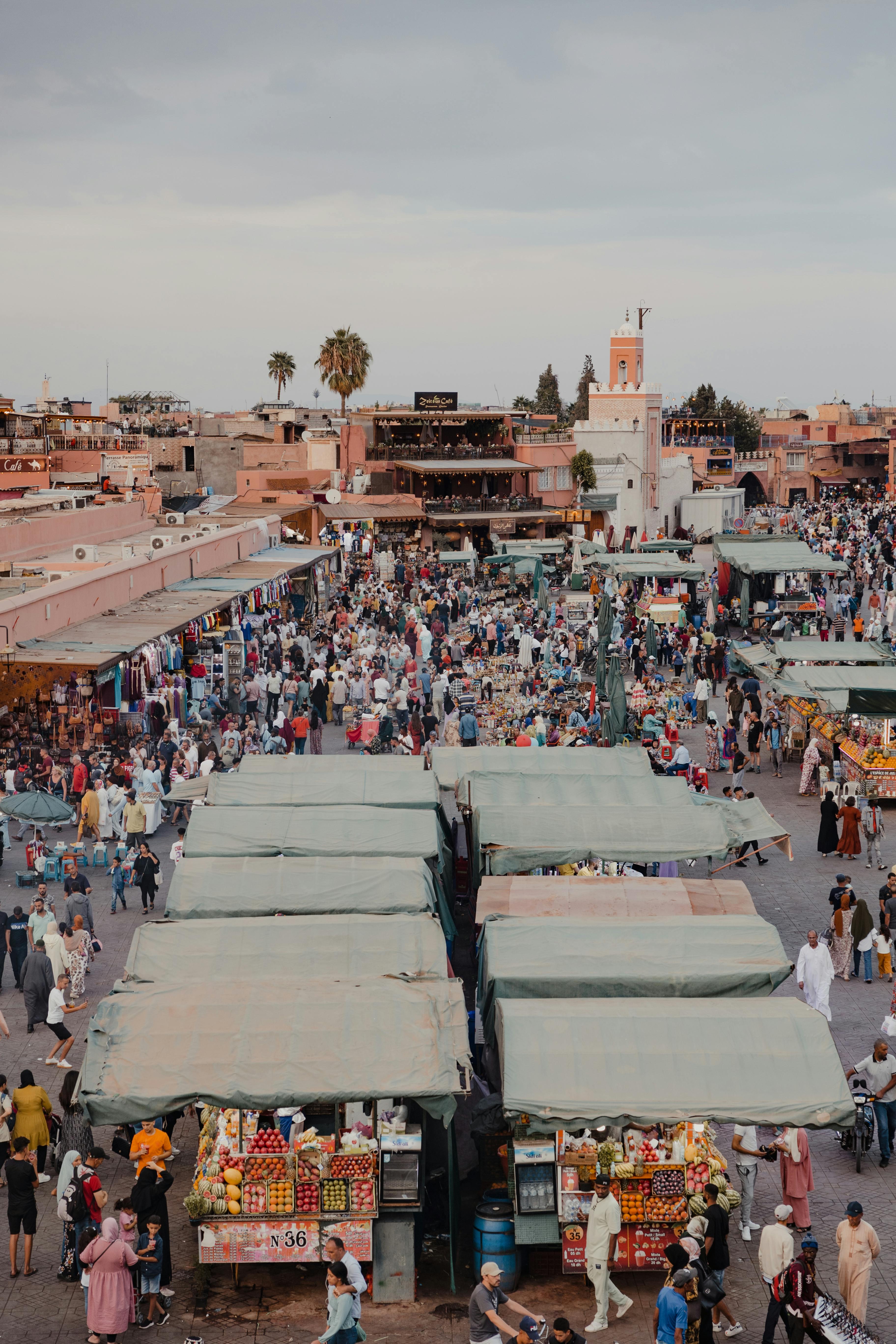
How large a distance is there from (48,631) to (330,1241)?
56.5 ft

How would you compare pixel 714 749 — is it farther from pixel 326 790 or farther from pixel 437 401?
pixel 437 401

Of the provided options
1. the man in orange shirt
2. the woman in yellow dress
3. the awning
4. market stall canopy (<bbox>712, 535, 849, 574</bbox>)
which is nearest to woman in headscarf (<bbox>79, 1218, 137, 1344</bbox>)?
the man in orange shirt

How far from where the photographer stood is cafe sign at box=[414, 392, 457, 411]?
65875mm

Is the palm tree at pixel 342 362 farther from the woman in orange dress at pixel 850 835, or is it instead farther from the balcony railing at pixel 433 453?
the woman in orange dress at pixel 850 835

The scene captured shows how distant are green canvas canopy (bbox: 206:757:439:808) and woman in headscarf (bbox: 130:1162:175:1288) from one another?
242 inches

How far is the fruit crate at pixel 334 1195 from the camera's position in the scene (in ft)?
30.9

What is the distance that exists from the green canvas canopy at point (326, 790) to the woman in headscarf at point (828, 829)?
19.1 ft

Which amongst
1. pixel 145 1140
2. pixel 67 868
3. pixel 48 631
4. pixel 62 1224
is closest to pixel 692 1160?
pixel 145 1140

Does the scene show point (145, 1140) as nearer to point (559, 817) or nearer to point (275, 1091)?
point (275, 1091)

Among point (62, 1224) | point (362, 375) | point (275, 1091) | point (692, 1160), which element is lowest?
point (62, 1224)

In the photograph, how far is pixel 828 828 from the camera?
63.1ft

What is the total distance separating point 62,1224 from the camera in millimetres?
10164

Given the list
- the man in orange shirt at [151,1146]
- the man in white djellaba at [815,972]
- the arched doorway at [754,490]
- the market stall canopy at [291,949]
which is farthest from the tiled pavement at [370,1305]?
the arched doorway at [754,490]

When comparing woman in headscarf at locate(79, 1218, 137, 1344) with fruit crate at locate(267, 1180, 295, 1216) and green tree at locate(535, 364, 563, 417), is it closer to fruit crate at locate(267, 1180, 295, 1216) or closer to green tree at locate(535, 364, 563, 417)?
fruit crate at locate(267, 1180, 295, 1216)
